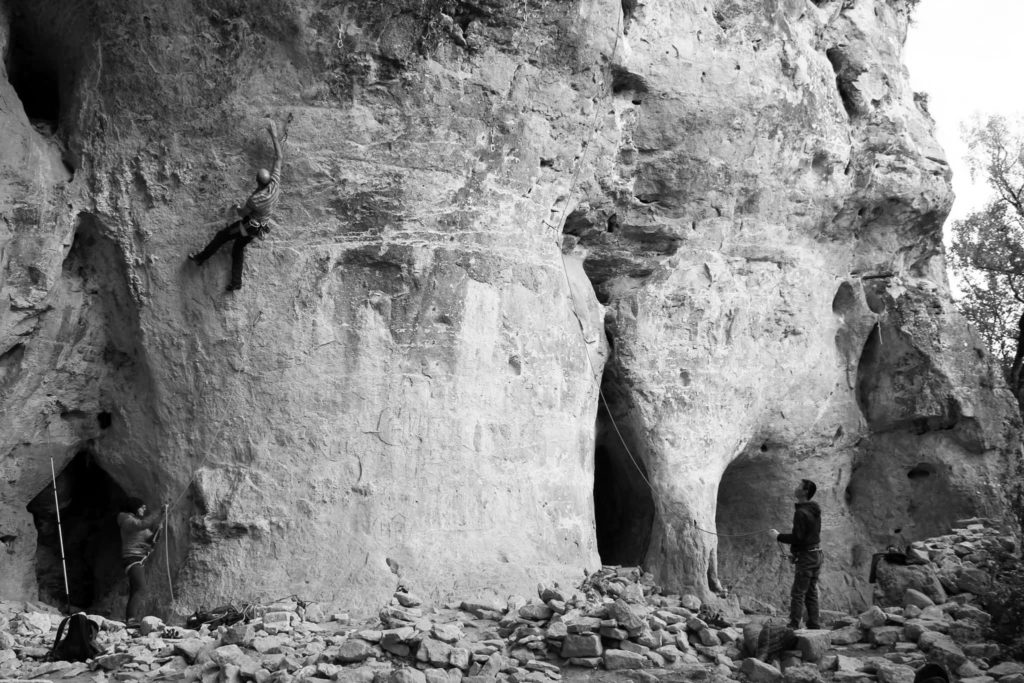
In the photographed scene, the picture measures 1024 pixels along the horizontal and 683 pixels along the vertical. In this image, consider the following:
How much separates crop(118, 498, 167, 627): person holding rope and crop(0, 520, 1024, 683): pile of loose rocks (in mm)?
605

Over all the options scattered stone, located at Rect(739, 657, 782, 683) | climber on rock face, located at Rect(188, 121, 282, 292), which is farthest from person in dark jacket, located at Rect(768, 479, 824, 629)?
climber on rock face, located at Rect(188, 121, 282, 292)

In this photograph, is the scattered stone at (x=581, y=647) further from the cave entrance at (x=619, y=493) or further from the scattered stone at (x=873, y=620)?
the cave entrance at (x=619, y=493)

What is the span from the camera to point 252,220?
33.9 ft

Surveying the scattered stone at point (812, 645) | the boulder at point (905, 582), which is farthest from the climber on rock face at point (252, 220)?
the boulder at point (905, 582)

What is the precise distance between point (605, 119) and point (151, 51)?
14.0ft

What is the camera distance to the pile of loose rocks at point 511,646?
8633 millimetres

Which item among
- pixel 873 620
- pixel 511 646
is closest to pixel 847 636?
pixel 873 620

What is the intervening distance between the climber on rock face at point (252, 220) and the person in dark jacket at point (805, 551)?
479 cm

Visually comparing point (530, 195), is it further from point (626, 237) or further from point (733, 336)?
point (733, 336)

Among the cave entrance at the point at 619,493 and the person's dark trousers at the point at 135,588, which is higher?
the cave entrance at the point at 619,493

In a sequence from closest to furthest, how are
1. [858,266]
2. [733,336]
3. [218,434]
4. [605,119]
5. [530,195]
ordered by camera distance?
[218,434]
[530,195]
[605,119]
[733,336]
[858,266]

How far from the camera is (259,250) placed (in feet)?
34.8

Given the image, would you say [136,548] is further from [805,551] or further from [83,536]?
[805,551]

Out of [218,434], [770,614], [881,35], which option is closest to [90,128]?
[218,434]
